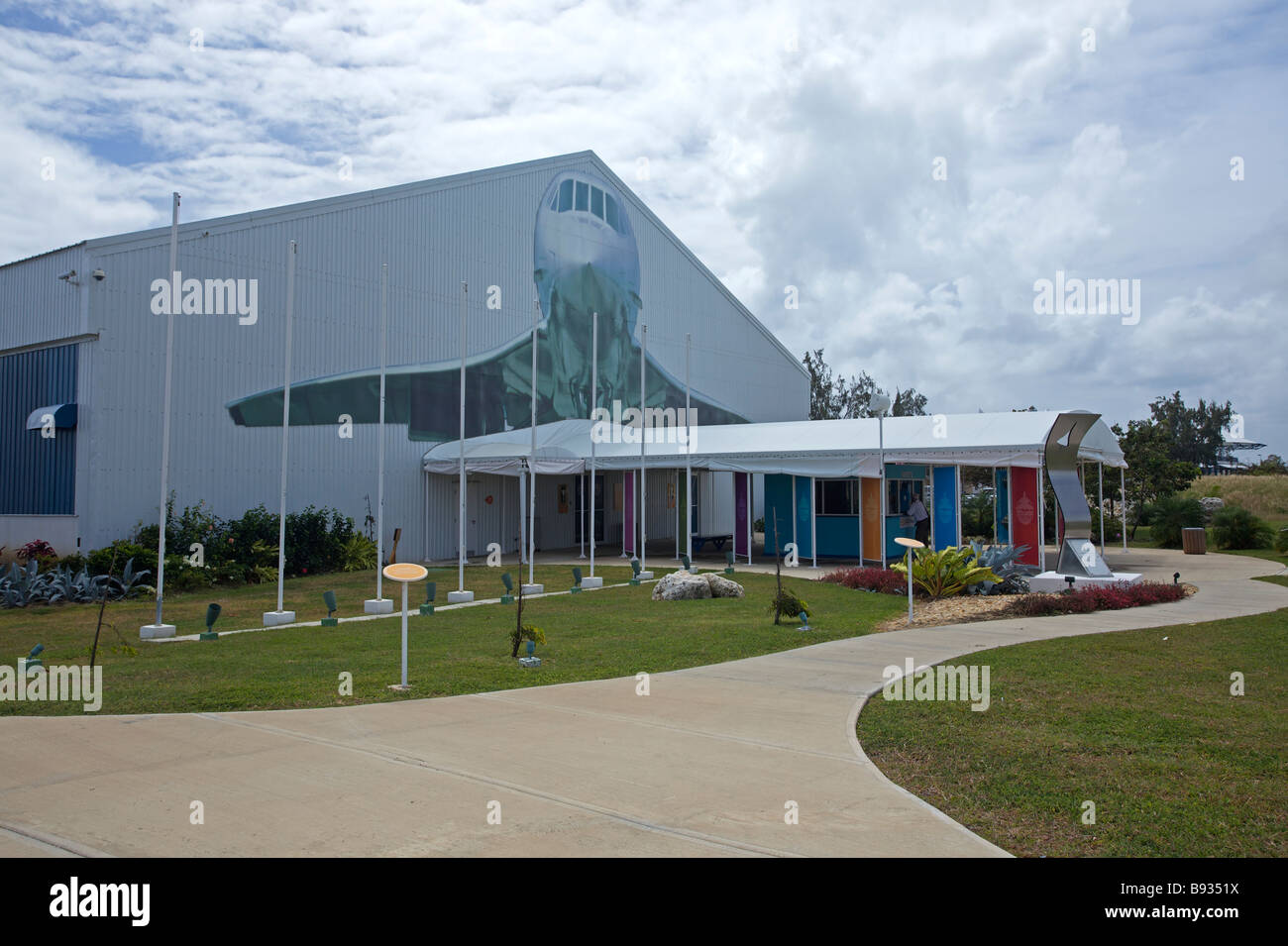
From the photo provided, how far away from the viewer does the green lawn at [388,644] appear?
9.84 m

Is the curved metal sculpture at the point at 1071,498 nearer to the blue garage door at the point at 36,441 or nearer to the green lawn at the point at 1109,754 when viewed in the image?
the green lawn at the point at 1109,754

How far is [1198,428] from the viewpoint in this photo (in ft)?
261

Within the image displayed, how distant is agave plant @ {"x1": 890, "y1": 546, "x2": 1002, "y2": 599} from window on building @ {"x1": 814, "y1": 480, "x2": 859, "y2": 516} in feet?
25.1

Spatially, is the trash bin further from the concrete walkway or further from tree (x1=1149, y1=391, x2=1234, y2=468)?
tree (x1=1149, y1=391, x2=1234, y2=468)

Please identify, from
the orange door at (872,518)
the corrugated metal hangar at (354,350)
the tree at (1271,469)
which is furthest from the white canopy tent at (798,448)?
the tree at (1271,469)

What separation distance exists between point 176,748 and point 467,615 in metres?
9.05

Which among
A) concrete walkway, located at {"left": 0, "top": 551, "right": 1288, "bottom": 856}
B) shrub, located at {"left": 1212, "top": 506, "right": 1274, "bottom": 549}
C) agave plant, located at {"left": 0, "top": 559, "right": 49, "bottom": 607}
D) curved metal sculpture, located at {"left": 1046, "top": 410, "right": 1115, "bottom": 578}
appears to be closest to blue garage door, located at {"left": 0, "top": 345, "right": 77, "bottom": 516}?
agave plant, located at {"left": 0, "top": 559, "right": 49, "bottom": 607}

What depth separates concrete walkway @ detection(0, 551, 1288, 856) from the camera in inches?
216

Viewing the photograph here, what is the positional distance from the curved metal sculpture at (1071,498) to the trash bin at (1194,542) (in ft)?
37.8

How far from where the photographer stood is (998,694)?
930cm

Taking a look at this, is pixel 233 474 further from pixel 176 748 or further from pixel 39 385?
pixel 176 748

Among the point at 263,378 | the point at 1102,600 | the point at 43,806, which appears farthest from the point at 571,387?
the point at 43,806
